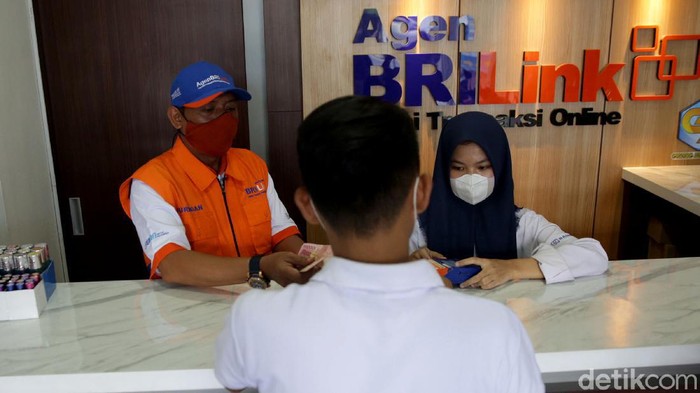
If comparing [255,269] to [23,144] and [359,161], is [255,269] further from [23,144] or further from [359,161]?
[23,144]

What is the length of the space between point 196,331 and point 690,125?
326cm

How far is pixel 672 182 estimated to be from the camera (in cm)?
287

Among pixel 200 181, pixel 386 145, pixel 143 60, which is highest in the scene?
pixel 143 60

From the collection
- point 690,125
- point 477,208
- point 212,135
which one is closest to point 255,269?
point 212,135

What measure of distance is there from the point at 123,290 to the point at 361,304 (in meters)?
1.02

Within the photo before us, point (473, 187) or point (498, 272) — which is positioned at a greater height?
point (473, 187)

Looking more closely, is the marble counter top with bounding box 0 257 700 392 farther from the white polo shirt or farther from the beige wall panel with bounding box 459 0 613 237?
the beige wall panel with bounding box 459 0 613 237

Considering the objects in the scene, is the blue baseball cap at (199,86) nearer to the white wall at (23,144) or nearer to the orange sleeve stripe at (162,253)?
the orange sleeve stripe at (162,253)

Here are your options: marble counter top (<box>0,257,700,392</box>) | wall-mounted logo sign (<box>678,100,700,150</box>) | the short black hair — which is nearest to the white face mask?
marble counter top (<box>0,257,700,392</box>)

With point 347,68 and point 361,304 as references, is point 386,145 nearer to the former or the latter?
point 361,304

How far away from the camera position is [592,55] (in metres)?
3.07

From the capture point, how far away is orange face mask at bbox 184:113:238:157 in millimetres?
1784

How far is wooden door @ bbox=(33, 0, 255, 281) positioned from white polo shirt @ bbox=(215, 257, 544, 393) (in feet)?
8.17

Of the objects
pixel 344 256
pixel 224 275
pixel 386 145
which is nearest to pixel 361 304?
pixel 344 256
